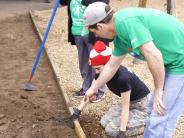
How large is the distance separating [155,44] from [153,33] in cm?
9

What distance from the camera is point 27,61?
739 cm

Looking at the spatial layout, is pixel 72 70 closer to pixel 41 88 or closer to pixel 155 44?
pixel 41 88

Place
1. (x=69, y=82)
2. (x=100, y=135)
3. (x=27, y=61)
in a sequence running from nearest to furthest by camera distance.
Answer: (x=100, y=135)
(x=69, y=82)
(x=27, y=61)

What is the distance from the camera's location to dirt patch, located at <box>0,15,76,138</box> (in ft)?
15.6

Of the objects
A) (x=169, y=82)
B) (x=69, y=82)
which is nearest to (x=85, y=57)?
(x=69, y=82)

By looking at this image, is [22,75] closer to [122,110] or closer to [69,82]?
[69,82]

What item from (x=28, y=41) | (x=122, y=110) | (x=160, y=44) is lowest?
(x=28, y=41)

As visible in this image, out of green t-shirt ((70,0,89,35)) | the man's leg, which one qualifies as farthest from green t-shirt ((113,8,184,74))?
the man's leg

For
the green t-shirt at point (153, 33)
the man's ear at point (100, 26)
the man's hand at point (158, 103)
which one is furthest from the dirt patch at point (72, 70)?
the man's ear at point (100, 26)

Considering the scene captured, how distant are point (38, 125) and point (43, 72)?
2038 millimetres

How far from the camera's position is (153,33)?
3.16 meters

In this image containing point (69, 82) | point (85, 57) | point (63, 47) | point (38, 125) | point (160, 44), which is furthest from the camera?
point (63, 47)

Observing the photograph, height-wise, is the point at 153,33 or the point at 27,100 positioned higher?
the point at 153,33

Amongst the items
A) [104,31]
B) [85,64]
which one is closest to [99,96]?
[85,64]
